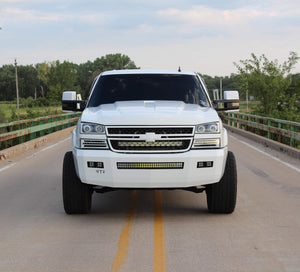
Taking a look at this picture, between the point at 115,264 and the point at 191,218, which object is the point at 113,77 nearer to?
the point at 191,218

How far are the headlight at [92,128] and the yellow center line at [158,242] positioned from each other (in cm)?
135

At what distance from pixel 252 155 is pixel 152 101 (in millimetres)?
8417

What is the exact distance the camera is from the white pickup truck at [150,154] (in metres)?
6.61

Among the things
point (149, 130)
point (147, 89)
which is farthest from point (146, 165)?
point (147, 89)

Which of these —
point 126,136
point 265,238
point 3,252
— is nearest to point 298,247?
point 265,238

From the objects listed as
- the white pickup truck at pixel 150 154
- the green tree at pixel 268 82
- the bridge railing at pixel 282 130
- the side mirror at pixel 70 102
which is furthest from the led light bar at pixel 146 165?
the green tree at pixel 268 82

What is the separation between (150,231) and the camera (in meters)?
6.40

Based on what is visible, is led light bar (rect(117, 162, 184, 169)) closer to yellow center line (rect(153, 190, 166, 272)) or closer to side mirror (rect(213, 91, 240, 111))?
yellow center line (rect(153, 190, 166, 272))

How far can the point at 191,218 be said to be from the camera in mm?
7141

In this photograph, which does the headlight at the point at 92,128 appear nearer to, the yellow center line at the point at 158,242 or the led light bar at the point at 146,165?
the led light bar at the point at 146,165

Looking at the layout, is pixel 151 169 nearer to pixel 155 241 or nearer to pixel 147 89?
pixel 155 241

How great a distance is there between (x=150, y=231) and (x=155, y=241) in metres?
0.48

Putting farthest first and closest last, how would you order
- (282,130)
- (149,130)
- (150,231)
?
(282,130), (149,130), (150,231)

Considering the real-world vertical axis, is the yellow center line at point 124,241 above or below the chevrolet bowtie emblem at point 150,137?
below
